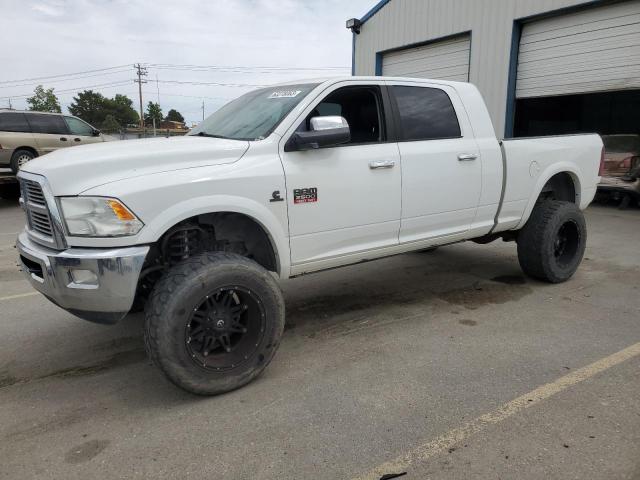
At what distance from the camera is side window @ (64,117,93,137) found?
13.9 meters

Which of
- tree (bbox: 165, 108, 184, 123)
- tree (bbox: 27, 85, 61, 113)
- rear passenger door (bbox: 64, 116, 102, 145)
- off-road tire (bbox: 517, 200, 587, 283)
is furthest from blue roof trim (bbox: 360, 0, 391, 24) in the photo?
tree (bbox: 165, 108, 184, 123)

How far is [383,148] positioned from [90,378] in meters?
2.65

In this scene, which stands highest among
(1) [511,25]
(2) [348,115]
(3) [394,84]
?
(1) [511,25]

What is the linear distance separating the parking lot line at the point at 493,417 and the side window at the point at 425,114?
2.10m

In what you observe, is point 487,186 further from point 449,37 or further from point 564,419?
point 449,37

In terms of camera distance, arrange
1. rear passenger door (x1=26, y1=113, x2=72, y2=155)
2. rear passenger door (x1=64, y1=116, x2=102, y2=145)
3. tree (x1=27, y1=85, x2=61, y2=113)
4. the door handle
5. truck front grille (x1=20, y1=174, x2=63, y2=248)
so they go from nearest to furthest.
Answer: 1. truck front grille (x1=20, y1=174, x2=63, y2=248)
2. the door handle
3. rear passenger door (x1=26, y1=113, x2=72, y2=155)
4. rear passenger door (x1=64, y1=116, x2=102, y2=145)
5. tree (x1=27, y1=85, x2=61, y2=113)

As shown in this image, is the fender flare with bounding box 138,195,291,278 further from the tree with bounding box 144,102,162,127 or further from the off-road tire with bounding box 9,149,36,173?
the tree with bounding box 144,102,162,127

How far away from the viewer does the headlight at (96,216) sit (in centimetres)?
271

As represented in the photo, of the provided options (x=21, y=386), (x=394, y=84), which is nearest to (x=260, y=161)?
(x=394, y=84)

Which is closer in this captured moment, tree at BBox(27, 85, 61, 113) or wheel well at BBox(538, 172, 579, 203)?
wheel well at BBox(538, 172, 579, 203)

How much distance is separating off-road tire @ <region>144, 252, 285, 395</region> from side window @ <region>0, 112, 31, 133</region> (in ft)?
40.1

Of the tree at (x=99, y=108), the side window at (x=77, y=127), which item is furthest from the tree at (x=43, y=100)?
the side window at (x=77, y=127)

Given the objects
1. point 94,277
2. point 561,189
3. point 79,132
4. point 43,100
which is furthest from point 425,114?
point 43,100

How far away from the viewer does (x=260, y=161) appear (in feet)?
10.6
